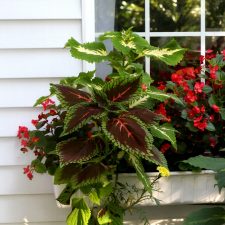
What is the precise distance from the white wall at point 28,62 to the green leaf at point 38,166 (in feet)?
0.55

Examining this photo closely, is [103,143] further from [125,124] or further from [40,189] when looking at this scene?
[40,189]

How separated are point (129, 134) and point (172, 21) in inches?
35.5

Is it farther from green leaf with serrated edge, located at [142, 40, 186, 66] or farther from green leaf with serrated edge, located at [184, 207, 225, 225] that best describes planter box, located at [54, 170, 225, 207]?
green leaf with serrated edge, located at [142, 40, 186, 66]

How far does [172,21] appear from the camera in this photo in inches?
109

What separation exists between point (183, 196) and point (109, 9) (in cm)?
95

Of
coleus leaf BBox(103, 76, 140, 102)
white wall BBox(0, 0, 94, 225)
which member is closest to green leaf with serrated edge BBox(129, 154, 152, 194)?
coleus leaf BBox(103, 76, 140, 102)

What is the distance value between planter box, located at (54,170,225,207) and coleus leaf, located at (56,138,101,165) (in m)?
0.27

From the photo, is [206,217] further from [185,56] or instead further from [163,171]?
[185,56]

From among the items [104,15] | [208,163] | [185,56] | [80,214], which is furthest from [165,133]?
[104,15]

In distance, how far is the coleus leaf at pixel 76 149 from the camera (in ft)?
6.84

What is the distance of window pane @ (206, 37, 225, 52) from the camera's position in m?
2.77

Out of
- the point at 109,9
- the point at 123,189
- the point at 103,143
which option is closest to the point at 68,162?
the point at 103,143

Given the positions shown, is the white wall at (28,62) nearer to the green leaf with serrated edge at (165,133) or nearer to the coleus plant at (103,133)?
the coleus plant at (103,133)

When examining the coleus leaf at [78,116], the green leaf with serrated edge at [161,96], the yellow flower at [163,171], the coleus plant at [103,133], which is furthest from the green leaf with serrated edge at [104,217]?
the green leaf with serrated edge at [161,96]
